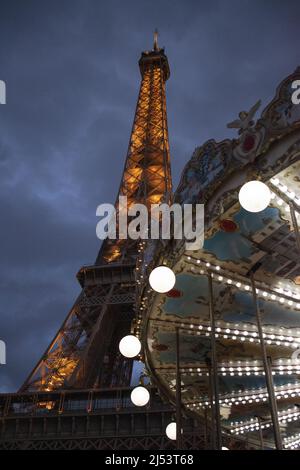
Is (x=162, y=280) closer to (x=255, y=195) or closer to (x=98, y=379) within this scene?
(x=255, y=195)

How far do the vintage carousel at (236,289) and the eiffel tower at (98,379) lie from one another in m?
5.76

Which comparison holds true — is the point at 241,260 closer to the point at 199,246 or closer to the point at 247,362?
the point at 199,246

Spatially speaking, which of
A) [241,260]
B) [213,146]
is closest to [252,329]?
[241,260]

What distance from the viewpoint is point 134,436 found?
66.9ft

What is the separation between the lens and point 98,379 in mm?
27203

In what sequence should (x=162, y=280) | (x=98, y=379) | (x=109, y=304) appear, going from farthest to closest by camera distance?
(x=98, y=379), (x=109, y=304), (x=162, y=280)

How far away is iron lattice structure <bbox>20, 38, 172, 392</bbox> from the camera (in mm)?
23969

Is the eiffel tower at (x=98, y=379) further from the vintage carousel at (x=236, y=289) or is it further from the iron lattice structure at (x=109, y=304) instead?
the vintage carousel at (x=236, y=289)

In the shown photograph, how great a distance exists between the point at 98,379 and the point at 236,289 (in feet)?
71.0

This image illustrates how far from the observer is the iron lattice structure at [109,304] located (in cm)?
2397

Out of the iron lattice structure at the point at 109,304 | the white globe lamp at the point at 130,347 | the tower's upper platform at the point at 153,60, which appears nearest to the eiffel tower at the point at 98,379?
the iron lattice structure at the point at 109,304

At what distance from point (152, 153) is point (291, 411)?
27.4 m

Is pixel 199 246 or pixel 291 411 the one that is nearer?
pixel 199 246

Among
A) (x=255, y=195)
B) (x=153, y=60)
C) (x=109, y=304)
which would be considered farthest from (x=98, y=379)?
(x=153, y=60)
